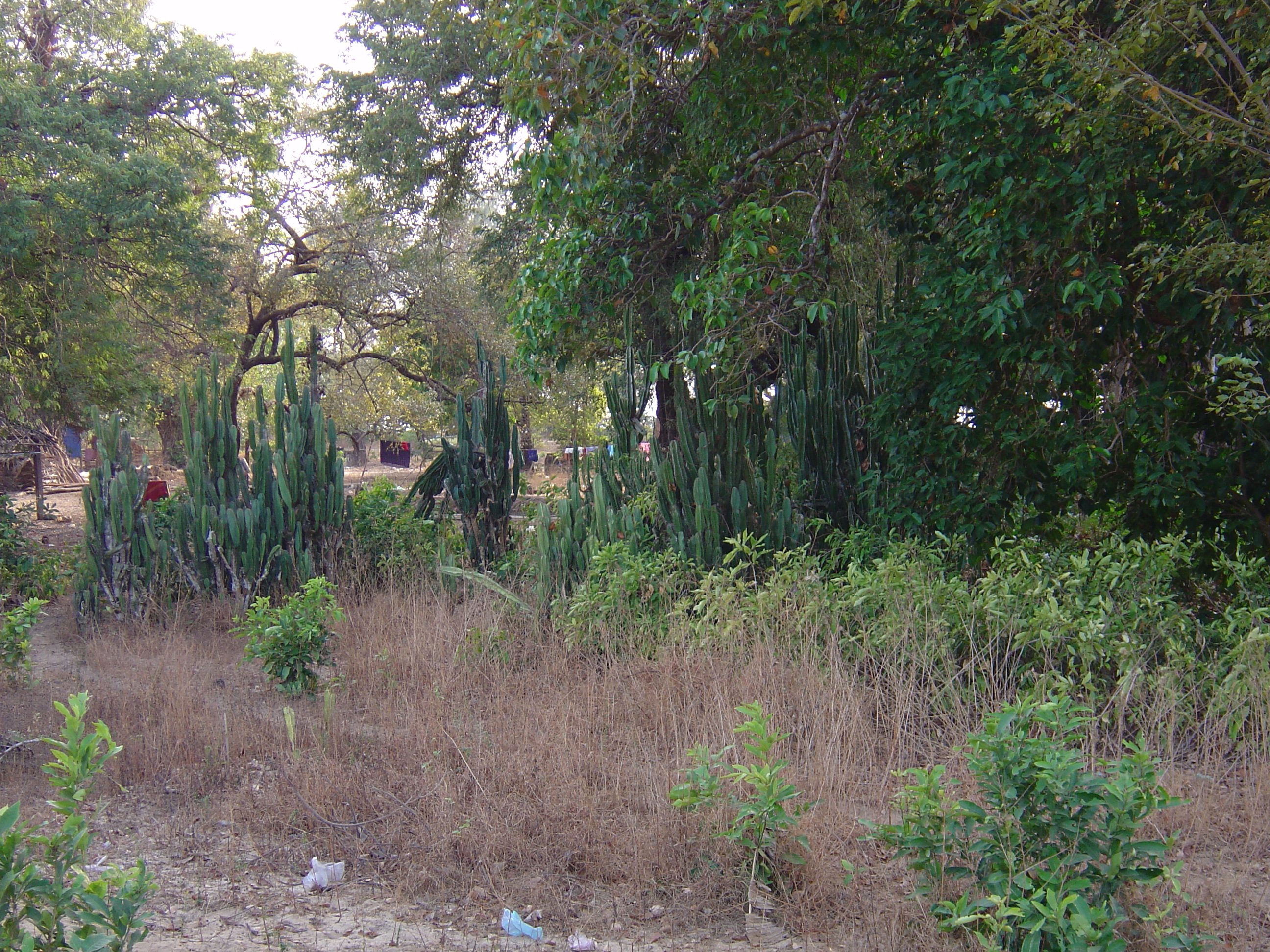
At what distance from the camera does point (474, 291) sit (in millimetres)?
17078

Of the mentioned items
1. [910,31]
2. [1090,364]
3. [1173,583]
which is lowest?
[1173,583]

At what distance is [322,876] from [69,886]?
1.13 meters

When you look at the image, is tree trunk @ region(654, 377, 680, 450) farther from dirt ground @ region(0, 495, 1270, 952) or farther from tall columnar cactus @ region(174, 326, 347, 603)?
dirt ground @ region(0, 495, 1270, 952)

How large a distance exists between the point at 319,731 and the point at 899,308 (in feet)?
14.7

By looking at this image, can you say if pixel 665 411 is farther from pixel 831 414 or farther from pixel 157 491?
pixel 157 491

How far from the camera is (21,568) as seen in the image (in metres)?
8.76

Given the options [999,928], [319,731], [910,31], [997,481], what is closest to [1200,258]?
[997,481]

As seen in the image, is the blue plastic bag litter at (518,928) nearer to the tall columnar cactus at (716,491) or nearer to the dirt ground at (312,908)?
the dirt ground at (312,908)

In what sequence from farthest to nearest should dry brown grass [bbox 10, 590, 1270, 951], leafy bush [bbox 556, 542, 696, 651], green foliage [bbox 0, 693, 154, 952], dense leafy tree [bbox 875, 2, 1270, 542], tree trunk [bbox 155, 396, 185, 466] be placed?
1. tree trunk [bbox 155, 396, 185, 466]
2. leafy bush [bbox 556, 542, 696, 651]
3. dense leafy tree [bbox 875, 2, 1270, 542]
4. dry brown grass [bbox 10, 590, 1270, 951]
5. green foliage [bbox 0, 693, 154, 952]

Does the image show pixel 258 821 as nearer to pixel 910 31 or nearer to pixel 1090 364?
pixel 1090 364

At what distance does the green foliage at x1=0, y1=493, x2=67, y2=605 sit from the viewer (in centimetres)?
843

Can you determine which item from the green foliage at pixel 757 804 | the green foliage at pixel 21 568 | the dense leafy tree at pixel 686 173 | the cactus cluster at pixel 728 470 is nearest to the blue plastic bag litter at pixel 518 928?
the green foliage at pixel 757 804

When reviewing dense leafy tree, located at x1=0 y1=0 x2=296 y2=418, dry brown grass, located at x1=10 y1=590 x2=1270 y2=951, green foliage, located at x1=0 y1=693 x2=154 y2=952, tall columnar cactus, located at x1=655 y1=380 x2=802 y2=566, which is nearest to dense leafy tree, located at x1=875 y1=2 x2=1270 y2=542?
tall columnar cactus, located at x1=655 y1=380 x2=802 y2=566

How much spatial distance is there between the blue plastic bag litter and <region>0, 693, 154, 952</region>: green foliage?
1167 mm
